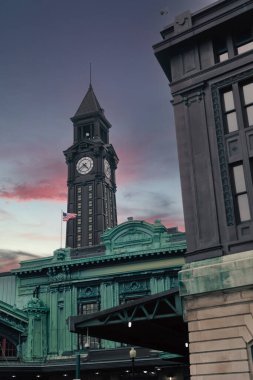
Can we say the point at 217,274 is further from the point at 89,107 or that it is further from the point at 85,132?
the point at 89,107

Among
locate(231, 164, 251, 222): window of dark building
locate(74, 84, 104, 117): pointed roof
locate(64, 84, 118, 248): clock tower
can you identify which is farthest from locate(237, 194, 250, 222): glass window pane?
locate(74, 84, 104, 117): pointed roof

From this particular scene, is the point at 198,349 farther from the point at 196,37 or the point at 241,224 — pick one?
the point at 196,37

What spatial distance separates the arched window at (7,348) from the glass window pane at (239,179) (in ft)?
116

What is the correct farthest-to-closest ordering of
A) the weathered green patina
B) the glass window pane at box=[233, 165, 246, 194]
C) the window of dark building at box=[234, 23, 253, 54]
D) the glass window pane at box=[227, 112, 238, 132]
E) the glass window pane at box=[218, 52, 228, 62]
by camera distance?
the weathered green patina, the glass window pane at box=[218, 52, 228, 62], the window of dark building at box=[234, 23, 253, 54], the glass window pane at box=[227, 112, 238, 132], the glass window pane at box=[233, 165, 246, 194]

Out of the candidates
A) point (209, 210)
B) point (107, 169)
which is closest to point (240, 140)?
point (209, 210)

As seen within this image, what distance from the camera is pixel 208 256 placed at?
1911cm

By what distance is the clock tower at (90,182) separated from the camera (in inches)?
3919

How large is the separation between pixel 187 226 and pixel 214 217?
129 cm

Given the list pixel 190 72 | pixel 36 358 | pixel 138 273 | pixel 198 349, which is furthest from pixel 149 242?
pixel 198 349

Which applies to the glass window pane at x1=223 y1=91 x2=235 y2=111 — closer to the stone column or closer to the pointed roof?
the stone column

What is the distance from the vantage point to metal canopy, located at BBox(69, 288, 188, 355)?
19.2 meters

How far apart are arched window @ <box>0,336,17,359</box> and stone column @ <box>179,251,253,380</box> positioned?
33.7 meters

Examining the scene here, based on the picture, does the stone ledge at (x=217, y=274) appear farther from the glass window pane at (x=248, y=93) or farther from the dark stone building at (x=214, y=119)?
the glass window pane at (x=248, y=93)

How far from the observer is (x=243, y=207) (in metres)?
19.6
